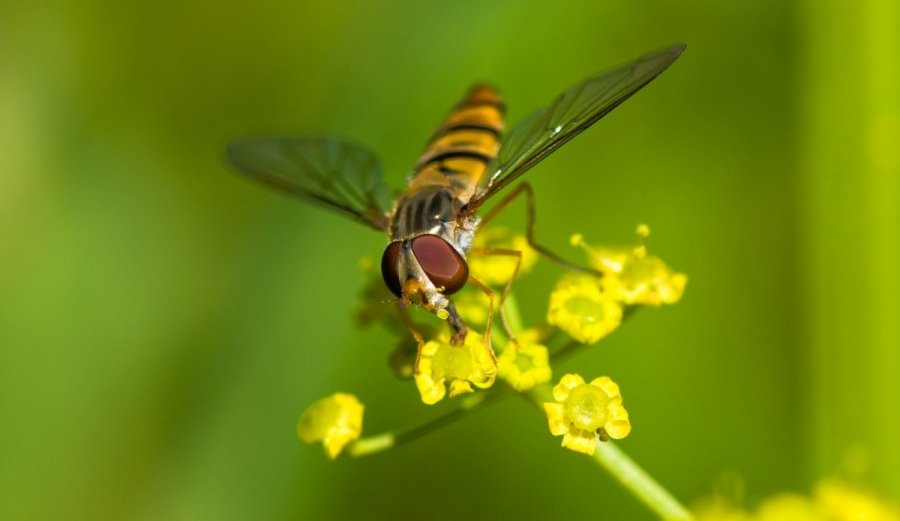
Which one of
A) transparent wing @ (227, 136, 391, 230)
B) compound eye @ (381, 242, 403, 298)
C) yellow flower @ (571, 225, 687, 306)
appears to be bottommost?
compound eye @ (381, 242, 403, 298)

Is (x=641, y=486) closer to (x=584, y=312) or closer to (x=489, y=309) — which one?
(x=584, y=312)

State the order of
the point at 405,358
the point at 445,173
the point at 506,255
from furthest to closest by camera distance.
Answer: the point at 445,173
the point at 506,255
the point at 405,358

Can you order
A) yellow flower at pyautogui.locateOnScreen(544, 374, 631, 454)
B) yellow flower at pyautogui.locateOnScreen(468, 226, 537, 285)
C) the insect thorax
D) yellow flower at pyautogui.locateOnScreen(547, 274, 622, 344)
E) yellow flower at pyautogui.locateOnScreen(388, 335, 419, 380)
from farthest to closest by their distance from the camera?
yellow flower at pyautogui.locateOnScreen(468, 226, 537, 285) < the insect thorax < yellow flower at pyautogui.locateOnScreen(388, 335, 419, 380) < yellow flower at pyautogui.locateOnScreen(547, 274, 622, 344) < yellow flower at pyautogui.locateOnScreen(544, 374, 631, 454)

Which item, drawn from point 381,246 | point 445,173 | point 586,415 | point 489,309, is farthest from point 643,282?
point 381,246

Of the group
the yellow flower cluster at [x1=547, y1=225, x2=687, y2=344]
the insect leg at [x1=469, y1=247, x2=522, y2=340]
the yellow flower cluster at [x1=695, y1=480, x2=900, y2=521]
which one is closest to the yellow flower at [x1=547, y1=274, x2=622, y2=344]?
the yellow flower cluster at [x1=547, y1=225, x2=687, y2=344]

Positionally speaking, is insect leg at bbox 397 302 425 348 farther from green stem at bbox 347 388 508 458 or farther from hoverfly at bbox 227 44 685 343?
green stem at bbox 347 388 508 458

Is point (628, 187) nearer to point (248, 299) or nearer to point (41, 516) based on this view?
point (248, 299)
